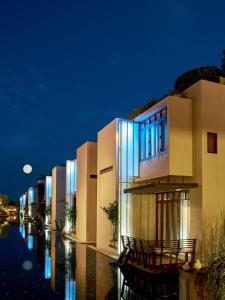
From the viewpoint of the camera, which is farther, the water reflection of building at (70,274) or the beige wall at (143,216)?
the beige wall at (143,216)

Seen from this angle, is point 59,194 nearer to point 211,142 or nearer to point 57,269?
point 57,269

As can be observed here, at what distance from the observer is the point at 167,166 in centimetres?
1459

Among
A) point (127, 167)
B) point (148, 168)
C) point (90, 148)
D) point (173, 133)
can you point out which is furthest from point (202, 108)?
point (90, 148)

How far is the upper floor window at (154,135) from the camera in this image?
51.0 feet

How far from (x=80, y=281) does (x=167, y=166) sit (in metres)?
4.66

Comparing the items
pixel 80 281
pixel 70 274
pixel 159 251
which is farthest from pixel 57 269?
pixel 159 251

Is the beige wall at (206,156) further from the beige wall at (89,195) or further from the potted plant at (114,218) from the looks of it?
the beige wall at (89,195)

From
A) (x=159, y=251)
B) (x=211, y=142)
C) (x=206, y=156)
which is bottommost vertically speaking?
(x=159, y=251)

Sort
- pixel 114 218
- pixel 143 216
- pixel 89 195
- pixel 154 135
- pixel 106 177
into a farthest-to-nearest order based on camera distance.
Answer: pixel 89 195 → pixel 106 177 → pixel 114 218 → pixel 143 216 → pixel 154 135

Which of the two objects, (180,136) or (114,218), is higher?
(180,136)

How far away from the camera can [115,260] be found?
16.7 meters

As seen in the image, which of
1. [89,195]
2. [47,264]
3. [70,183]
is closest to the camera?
[47,264]

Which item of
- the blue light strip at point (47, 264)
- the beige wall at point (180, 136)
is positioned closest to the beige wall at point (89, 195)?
the blue light strip at point (47, 264)

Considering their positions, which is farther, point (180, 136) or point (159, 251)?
point (180, 136)
